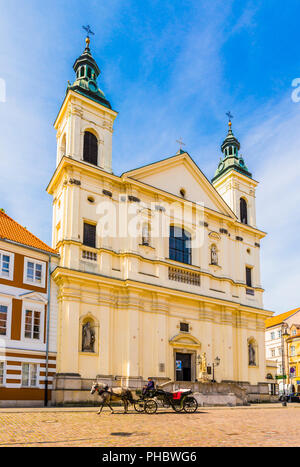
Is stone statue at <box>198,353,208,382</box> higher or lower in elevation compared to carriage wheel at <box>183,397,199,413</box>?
higher

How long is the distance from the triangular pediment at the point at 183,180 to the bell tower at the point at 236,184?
2.65 metres

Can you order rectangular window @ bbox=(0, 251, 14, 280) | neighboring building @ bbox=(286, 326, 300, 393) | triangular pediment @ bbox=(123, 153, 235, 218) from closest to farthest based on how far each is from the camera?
rectangular window @ bbox=(0, 251, 14, 280)
triangular pediment @ bbox=(123, 153, 235, 218)
neighboring building @ bbox=(286, 326, 300, 393)

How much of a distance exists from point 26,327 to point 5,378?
2927mm

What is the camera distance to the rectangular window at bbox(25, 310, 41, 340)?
25875mm

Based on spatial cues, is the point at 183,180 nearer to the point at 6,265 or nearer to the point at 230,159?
the point at 230,159

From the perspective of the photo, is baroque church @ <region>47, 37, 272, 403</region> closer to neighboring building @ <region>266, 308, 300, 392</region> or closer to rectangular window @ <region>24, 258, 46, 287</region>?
rectangular window @ <region>24, 258, 46, 287</region>

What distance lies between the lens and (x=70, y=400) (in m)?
25.6

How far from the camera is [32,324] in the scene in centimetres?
2617

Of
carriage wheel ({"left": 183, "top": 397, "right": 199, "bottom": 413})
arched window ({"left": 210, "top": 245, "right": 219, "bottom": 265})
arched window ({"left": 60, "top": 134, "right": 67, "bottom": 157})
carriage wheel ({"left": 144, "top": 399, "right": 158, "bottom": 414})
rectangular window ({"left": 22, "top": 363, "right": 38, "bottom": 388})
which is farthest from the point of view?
arched window ({"left": 210, "top": 245, "right": 219, "bottom": 265})

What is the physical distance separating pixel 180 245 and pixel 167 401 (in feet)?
51.1

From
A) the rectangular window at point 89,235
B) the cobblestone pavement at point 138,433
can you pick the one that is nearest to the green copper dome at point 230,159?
the rectangular window at point 89,235

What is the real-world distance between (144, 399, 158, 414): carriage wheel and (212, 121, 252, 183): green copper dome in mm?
26357

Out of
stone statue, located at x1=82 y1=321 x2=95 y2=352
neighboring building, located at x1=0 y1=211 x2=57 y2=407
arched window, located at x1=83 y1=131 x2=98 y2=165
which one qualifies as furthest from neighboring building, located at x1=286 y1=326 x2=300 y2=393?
neighboring building, located at x1=0 y1=211 x2=57 y2=407
